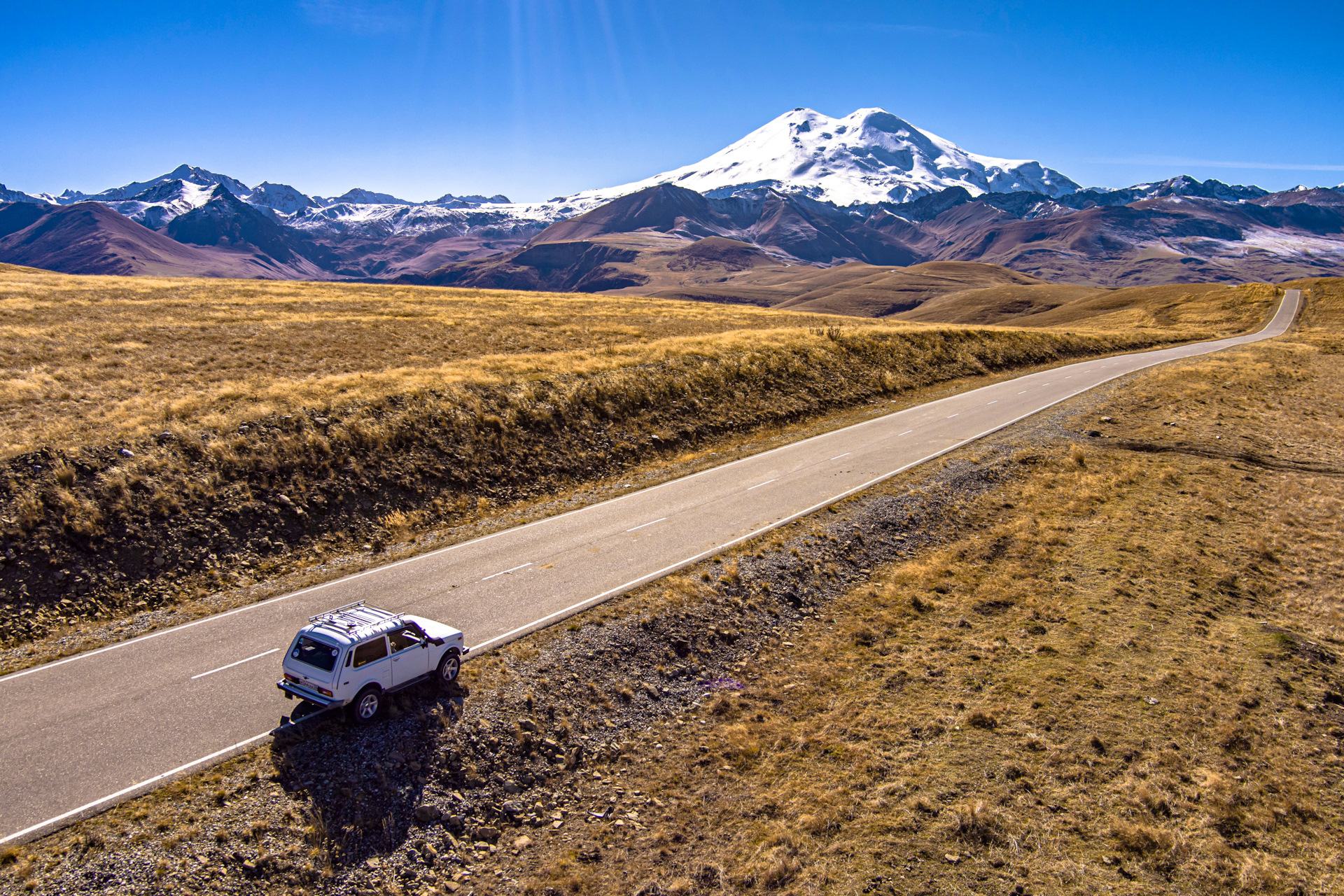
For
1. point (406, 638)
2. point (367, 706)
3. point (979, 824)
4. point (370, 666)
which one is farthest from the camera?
point (406, 638)

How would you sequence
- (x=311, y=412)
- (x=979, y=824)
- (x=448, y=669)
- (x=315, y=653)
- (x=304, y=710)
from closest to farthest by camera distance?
(x=979, y=824)
(x=315, y=653)
(x=304, y=710)
(x=448, y=669)
(x=311, y=412)

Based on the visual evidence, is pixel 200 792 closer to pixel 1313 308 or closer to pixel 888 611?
pixel 888 611

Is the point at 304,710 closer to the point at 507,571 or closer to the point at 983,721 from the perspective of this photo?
the point at 507,571

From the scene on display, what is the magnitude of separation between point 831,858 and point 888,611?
8049mm

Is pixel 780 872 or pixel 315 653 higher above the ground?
pixel 315 653

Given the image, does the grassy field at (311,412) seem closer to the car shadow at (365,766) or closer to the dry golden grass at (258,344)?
the dry golden grass at (258,344)

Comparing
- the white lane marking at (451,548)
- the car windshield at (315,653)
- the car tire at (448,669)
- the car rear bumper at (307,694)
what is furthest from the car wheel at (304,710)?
the white lane marking at (451,548)

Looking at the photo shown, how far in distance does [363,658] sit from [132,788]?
362 cm

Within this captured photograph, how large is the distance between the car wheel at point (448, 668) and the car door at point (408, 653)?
335mm

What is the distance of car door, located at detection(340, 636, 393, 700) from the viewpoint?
10867 millimetres

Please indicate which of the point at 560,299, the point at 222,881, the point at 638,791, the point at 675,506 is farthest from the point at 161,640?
the point at 560,299

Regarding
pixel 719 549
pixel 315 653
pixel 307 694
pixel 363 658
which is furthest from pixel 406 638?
pixel 719 549

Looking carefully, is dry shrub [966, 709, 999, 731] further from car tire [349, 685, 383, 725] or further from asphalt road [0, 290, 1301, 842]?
car tire [349, 685, 383, 725]

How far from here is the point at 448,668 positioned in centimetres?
1240
